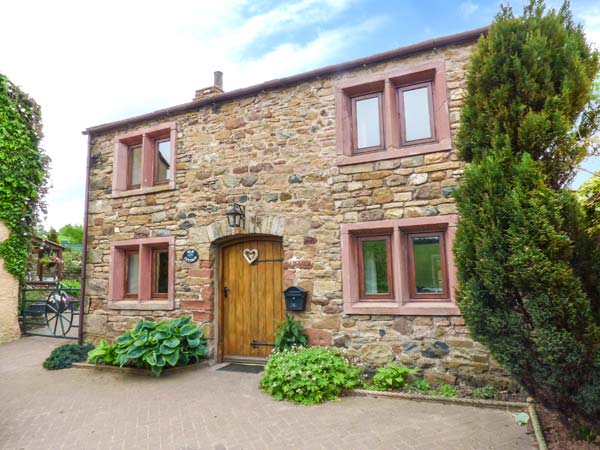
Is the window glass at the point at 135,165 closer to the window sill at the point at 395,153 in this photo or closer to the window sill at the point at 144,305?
the window sill at the point at 144,305

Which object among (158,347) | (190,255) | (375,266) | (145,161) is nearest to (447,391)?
(375,266)

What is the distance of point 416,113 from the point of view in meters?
5.43

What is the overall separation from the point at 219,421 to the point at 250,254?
2.82 meters

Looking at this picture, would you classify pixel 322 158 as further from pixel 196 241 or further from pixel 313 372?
pixel 313 372

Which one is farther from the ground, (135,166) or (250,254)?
(135,166)

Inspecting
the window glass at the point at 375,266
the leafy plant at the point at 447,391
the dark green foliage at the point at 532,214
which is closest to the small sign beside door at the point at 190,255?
the window glass at the point at 375,266

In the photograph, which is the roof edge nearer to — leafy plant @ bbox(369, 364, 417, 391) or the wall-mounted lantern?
the wall-mounted lantern

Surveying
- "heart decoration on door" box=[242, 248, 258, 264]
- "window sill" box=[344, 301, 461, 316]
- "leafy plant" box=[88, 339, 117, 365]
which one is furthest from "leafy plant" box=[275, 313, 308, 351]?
"leafy plant" box=[88, 339, 117, 365]

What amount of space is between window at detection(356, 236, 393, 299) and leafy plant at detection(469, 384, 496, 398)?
5.02 ft

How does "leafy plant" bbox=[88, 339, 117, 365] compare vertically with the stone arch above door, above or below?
below

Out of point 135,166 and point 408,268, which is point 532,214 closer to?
point 408,268

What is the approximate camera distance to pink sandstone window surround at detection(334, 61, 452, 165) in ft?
16.9

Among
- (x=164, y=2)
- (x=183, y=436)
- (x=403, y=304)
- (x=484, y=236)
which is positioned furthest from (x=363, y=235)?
(x=164, y=2)

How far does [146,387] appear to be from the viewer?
5.10m
